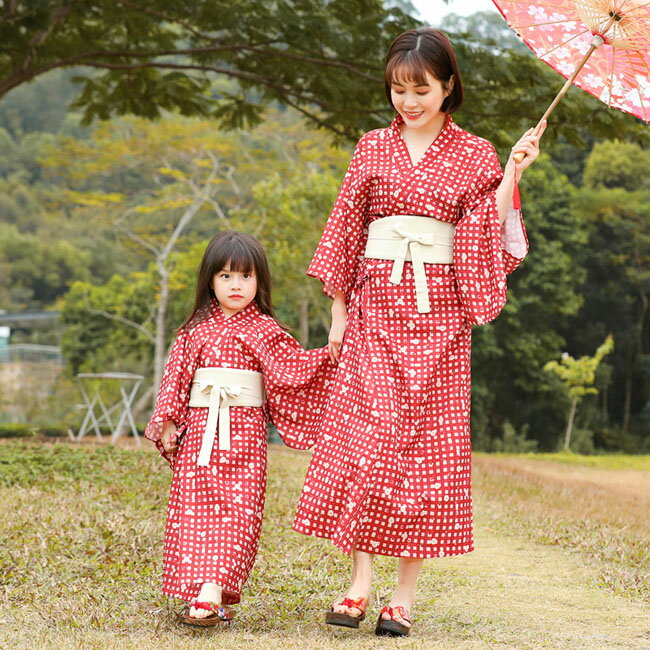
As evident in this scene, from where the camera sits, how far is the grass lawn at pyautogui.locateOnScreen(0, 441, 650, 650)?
9.33 feet

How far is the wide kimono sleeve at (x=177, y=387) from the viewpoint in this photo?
10.3ft

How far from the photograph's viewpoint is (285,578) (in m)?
3.66

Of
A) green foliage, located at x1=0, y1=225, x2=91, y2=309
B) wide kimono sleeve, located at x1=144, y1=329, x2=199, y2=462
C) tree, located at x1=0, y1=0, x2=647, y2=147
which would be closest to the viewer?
wide kimono sleeve, located at x1=144, y1=329, x2=199, y2=462

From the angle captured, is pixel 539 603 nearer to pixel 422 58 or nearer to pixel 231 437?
pixel 231 437

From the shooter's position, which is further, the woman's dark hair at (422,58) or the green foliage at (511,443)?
the green foliage at (511,443)

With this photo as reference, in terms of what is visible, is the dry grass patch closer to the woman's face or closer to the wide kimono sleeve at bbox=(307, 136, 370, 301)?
the wide kimono sleeve at bbox=(307, 136, 370, 301)

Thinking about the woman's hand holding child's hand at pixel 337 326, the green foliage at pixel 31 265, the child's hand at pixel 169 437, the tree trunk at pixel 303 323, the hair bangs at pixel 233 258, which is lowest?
the child's hand at pixel 169 437

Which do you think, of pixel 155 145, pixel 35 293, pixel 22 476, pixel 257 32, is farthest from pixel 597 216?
pixel 22 476

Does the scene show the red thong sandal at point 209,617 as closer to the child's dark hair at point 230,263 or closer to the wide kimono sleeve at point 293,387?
the wide kimono sleeve at point 293,387

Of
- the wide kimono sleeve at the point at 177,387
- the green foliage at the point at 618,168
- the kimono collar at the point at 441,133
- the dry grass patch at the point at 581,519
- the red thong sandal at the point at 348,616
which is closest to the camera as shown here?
the red thong sandal at the point at 348,616

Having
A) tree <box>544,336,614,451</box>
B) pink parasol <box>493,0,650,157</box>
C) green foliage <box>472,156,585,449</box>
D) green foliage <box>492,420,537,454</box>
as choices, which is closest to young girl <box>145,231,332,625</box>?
pink parasol <box>493,0,650,157</box>

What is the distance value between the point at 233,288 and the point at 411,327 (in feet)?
2.04

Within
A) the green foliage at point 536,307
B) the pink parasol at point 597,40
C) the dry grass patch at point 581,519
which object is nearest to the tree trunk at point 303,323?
the green foliage at point 536,307

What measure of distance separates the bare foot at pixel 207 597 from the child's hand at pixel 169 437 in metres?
0.49
